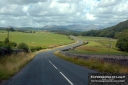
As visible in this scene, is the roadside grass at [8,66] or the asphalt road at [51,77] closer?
the asphalt road at [51,77]

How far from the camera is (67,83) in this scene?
1401cm

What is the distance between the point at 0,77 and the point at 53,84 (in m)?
5.47

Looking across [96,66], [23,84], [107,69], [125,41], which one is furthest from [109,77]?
[125,41]

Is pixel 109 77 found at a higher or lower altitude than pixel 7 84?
higher

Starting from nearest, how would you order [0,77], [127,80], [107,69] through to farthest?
[127,80]
[0,77]
[107,69]

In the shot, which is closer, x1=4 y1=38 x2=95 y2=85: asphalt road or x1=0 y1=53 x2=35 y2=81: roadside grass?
x1=4 y1=38 x2=95 y2=85: asphalt road

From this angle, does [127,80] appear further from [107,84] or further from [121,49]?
[121,49]

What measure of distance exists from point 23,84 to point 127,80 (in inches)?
280

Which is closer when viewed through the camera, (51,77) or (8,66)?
(51,77)

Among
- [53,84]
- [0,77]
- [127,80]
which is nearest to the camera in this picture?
[127,80]

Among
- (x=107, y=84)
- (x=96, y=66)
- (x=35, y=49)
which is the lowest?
(x=35, y=49)

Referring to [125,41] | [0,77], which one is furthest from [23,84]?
[125,41]

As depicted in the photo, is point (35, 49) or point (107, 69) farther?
point (35, 49)

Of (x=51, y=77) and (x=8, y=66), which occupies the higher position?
(x=51, y=77)
